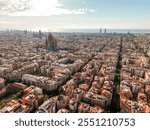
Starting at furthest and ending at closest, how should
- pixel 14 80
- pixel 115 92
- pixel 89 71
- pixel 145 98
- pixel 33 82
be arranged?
pixel 89 71 → pixel 14 80 → pixel 33 82 → pixel 115 92 → pixel 145 98

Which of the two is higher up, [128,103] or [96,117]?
[96,117]

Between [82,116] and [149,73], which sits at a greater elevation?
[82,116]

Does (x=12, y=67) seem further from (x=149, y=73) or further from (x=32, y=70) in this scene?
(x=149, y=73)

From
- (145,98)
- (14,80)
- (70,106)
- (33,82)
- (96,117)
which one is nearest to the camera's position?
(96,117)

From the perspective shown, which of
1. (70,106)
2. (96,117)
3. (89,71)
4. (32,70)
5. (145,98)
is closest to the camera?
(96,117)

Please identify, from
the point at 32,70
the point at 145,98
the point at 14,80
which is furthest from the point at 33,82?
the point at 145,98

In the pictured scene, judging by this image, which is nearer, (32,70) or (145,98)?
(145,98)

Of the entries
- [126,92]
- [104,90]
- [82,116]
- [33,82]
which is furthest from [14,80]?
[82,116]

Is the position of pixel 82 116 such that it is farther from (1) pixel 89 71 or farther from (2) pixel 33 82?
(1) pixel 89 71

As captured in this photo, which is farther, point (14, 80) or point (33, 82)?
point (14, 80)
